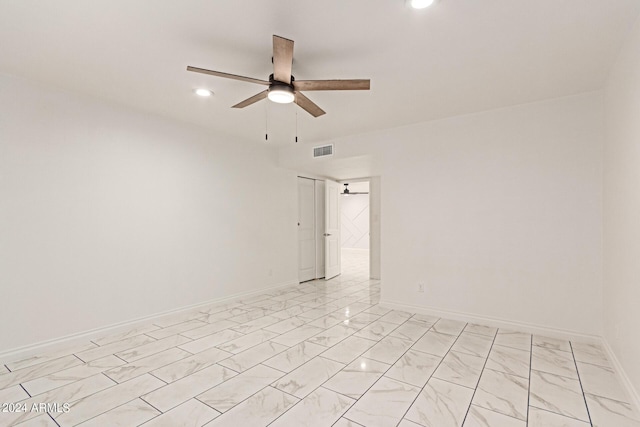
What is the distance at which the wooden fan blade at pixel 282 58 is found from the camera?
1.91 metres

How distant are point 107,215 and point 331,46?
2966mm

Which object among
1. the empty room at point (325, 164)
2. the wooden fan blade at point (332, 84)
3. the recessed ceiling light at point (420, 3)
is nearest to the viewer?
the recessed ceiling light at point (420, 3)

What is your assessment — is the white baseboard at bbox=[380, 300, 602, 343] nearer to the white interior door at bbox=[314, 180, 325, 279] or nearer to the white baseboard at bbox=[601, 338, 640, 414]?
the white baseboard at bbox=[601, 338, 640, 414]

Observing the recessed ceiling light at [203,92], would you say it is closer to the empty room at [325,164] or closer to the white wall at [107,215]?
the empty room at [325,164]

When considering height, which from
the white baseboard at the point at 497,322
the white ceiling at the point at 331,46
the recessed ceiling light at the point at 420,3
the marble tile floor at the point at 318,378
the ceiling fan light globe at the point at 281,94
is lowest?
the marble tile floor at the point at 318,378

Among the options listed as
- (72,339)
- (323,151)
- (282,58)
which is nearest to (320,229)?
(323,151)

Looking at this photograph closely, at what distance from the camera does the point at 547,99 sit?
3.35 m

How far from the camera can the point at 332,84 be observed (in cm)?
230

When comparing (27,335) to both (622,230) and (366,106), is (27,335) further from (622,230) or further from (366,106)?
(622,230)

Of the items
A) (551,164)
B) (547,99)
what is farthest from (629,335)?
(547,99)

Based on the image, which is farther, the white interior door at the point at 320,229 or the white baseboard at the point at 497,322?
the white interior door at the point at 320,229

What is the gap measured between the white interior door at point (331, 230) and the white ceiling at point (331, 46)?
3.35 m

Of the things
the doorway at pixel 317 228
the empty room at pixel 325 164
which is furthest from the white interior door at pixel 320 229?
the empty room at pixel 325 164

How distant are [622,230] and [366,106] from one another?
2528 mm
